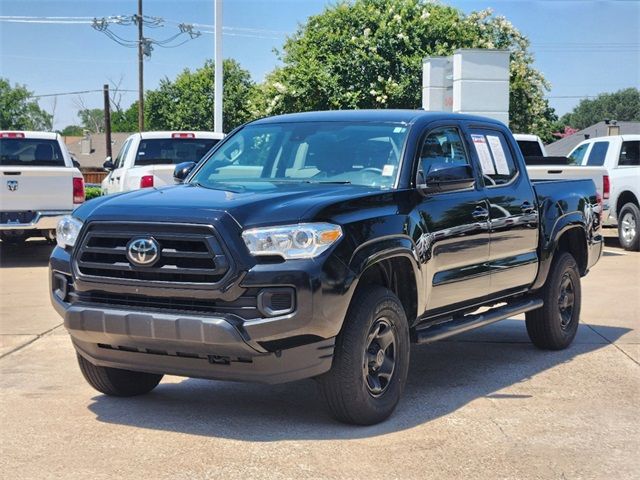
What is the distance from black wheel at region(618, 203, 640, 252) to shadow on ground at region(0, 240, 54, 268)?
32.4 feet

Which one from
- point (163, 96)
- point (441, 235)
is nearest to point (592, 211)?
point (441, 235)

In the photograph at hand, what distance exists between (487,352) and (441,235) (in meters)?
2.17

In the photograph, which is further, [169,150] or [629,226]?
[629,226]

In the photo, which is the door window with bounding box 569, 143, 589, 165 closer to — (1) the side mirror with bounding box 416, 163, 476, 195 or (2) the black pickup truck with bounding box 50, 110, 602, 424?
(2) the black pickup truck with bounding box 50, 110, 602, 424

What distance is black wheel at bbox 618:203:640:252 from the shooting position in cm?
1650

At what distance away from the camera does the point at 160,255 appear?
517 cm

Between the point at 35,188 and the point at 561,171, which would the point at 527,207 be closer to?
the point at 561,171

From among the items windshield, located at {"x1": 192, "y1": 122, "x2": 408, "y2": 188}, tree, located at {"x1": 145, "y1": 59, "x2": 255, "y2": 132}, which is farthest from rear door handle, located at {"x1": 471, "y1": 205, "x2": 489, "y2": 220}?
tree, located at {"x1": 145, "y1": 59, "x2": 255, "y2": 132}

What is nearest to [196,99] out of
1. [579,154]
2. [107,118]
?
[107,118]

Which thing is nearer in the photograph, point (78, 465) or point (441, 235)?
point (78, 465)

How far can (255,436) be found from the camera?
541 cm

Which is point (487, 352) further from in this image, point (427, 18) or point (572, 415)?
point (427, 18)

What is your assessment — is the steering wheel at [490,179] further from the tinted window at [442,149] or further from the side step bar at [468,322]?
the side step bar at [468,322]

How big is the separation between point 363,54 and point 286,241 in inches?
1071
